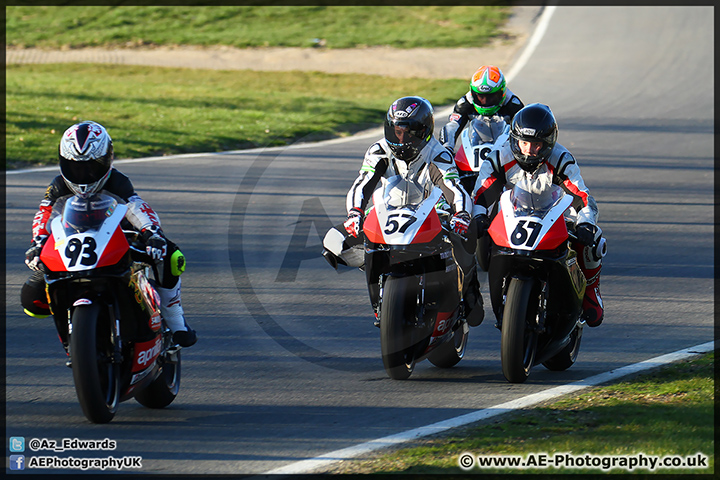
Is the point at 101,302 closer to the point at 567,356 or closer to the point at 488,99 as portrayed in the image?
the point at 567,356

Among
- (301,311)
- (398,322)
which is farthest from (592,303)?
(301,311)

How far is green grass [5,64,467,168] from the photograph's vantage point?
18562 mm

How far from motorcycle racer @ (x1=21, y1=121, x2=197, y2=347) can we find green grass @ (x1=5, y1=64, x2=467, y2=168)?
10856 millimetres

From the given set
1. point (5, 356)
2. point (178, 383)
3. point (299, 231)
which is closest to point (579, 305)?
point (178, 383)

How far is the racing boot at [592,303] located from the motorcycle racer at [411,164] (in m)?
0.90

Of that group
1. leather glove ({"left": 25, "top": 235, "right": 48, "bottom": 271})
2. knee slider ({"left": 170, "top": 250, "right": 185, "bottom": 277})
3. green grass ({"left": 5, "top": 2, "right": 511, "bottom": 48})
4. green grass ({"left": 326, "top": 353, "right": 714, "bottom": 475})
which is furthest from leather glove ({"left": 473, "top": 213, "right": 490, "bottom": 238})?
green grass ({"left": 5, "top": 2, "right": 511, "bottom": 48})

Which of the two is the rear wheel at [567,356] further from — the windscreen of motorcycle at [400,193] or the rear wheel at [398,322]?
the windscreen of motorcycle at [400,193]

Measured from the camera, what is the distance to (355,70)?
27875mm

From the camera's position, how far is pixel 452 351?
7484 mm

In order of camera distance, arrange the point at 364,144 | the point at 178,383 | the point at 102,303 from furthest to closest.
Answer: the point at 364,144 < the point at 178,383 < the point at 102,303

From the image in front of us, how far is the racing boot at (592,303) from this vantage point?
7.53 metres

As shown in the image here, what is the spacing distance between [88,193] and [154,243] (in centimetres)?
59

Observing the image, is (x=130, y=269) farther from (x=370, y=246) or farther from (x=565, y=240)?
(x=565, y=240)

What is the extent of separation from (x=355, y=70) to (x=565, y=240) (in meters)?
21.8
